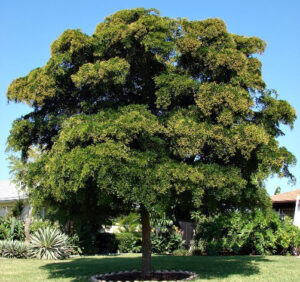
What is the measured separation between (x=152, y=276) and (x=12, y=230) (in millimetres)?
13061

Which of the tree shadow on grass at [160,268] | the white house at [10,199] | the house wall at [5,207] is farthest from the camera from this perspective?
the house wall at [5,207]

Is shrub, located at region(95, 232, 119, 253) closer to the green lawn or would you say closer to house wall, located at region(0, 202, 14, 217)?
the green lawn

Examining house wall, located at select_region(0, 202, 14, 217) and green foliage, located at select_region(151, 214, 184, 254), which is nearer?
green foliage, located at select_region(151, 214, 184, 254)

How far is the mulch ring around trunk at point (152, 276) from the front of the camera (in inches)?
484

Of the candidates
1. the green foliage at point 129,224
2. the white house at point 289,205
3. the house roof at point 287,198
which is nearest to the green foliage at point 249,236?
the white house at point 289,205

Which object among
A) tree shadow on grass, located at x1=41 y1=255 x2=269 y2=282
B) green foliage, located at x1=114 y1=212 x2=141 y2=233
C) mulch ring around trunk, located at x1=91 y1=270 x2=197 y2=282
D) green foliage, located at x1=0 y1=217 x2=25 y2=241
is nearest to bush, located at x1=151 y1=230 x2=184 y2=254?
green foliage, located at x1=114 y1=212 x2=141 y2=233

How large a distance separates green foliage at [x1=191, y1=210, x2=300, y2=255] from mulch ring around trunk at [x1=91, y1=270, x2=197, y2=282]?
827 cm

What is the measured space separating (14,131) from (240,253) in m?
14.4

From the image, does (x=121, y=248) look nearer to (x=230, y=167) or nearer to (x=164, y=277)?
(x=164, y=277)

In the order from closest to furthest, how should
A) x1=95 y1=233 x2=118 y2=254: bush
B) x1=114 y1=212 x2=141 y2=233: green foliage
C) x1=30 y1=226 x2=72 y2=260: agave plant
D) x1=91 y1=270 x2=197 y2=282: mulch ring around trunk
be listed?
x1=91 y1=270 x2=197 y2=282: mulch ring around trunk → x1=30 y1=226 x2=72 y2=260: agave plant → x1=95 y1=233 x2=118 y2=254: bush → x1=114 y1=212 x2=141 y2=233: green foliage

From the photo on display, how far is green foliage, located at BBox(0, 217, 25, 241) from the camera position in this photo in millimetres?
23125

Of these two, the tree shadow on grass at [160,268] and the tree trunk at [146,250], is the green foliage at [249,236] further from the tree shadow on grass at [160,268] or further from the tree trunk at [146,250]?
the tree trunk at [146,250]

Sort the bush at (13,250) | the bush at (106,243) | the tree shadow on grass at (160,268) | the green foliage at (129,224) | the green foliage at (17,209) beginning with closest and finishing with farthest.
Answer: the tree shadow on grass at (160,268) → the bush at (13,250) → the bush at (106,243) → the green foliage at (129,224) → the green foliage at (17,209)

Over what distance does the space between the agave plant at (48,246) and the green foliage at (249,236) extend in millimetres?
7278
